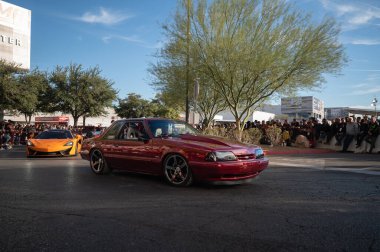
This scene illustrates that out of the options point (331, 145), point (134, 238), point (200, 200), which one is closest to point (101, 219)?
point (134, 238)

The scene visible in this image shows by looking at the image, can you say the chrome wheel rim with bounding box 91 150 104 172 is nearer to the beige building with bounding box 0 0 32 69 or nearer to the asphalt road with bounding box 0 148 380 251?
the asphalt road with bounding box 0 148 380 251

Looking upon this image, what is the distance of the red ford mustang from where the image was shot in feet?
19.9

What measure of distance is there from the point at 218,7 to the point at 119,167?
1133 centimetres

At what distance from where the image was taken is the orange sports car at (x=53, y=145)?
41.6 feet

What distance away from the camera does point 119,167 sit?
781cm

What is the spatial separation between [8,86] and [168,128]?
1230 inches

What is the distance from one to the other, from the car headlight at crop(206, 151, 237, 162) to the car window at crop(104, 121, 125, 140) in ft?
9.11

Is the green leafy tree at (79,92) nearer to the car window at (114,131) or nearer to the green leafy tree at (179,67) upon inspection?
the green leafy tree at (179,67)

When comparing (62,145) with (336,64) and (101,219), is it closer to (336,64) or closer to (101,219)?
(101,219)

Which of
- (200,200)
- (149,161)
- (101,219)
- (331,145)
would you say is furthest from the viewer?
(331,145)

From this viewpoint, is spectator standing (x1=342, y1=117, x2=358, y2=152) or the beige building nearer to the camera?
Answer: spectator standing (x1=342, y1=117, x2=358, y2=152)

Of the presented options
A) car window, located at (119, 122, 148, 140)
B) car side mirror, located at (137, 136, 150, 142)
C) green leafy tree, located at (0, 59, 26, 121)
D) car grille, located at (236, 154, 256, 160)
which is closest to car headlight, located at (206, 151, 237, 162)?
car grille, located at (236, 154, 256, 160)

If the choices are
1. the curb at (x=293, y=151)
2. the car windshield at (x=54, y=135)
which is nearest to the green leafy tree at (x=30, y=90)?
the car windshield at (x=54, y=135)

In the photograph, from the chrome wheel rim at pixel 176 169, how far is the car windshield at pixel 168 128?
2.11ft
